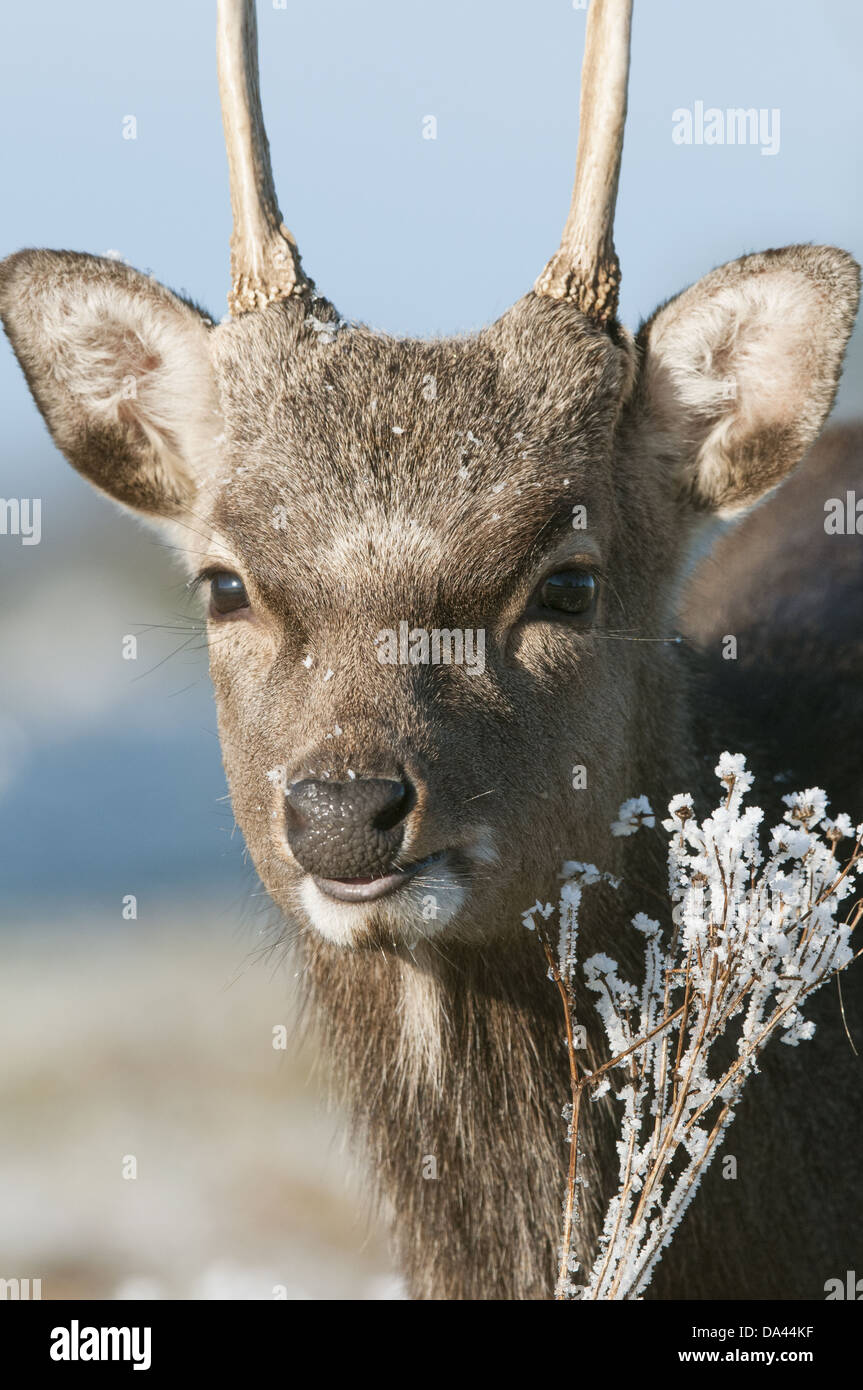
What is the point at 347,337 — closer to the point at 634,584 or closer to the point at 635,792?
the point at 634,584

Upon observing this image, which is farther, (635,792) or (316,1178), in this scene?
(316,1178)

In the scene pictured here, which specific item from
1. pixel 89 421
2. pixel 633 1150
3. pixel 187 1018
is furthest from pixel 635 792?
pixel 187 1018

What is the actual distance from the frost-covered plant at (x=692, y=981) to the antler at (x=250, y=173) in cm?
210

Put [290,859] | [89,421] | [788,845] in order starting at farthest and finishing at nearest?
[89,421]
[788,845]
[290,859]

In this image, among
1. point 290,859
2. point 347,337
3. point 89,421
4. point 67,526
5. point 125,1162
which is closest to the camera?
point 290,859

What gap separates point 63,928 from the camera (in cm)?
1591

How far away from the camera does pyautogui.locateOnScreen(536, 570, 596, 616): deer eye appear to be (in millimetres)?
4730

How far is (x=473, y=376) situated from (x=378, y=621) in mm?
916

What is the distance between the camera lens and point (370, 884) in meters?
4.11

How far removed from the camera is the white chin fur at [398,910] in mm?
4156

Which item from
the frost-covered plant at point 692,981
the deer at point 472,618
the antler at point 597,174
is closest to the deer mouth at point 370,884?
the deer at point 472,618

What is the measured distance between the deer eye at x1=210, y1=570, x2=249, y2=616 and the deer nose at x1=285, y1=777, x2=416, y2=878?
1.02 metres

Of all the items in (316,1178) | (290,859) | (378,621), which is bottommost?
(316,1178)

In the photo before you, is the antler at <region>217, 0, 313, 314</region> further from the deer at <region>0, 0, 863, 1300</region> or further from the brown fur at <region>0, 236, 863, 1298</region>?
the brown fur at <region>0, 236, 863, 1298</region>
